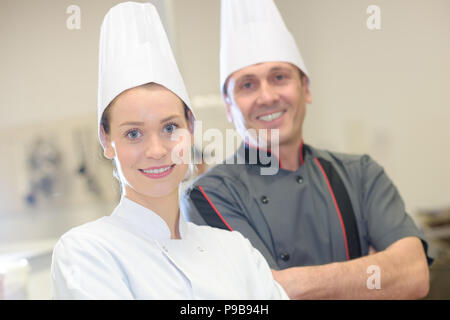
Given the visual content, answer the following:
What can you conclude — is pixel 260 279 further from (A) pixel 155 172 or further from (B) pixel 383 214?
(B) pixel 383 214

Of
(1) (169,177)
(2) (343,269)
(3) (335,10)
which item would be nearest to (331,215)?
(2) (343,269)

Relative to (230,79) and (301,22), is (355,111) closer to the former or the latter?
(301,22)

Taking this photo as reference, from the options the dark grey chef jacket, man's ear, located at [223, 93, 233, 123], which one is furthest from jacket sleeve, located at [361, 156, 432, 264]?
man's ear, located at [223, 93, 233, 123]

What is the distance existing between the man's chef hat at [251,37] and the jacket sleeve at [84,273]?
0.46 metres

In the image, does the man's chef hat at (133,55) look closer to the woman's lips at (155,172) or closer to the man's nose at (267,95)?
the woman's lips at (155,172)

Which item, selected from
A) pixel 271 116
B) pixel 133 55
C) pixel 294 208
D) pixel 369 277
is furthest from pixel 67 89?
pixel 369 277

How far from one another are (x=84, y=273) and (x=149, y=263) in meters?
0.09

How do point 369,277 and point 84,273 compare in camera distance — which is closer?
point 84,273

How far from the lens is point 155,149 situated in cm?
68

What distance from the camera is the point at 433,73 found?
1.79m

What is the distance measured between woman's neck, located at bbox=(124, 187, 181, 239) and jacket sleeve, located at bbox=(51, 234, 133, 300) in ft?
0.32
